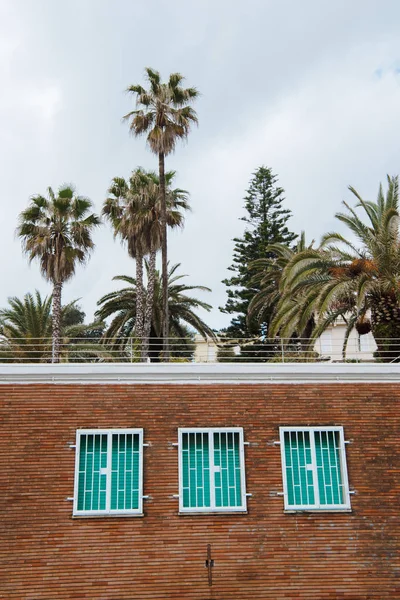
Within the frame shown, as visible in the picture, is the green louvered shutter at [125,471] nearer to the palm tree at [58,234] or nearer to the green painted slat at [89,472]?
the green painted slat at [89,472]

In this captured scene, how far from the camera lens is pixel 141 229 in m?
29.2

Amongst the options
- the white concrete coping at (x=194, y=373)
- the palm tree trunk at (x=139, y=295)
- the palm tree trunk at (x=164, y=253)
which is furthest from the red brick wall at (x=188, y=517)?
the palm tree trunk at (x=139, y=295)

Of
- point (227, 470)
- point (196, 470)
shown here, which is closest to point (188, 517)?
point (196, 470)

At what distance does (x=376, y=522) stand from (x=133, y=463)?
5.07 meters

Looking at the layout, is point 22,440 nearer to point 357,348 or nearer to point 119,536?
point 119,536

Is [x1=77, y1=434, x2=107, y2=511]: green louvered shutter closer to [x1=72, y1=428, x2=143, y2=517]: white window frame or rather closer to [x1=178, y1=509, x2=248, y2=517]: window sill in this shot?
[x1=72, y1=428, x2=143, y2=517]: white window frame

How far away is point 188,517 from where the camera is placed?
14648 mm

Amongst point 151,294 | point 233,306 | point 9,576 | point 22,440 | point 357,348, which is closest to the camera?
point 9,576

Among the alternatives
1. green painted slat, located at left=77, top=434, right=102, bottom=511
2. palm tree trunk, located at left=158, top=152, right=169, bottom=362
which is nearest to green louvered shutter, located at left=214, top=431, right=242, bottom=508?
green painted slat, located at left=77, top=434, right=102, bottom=511

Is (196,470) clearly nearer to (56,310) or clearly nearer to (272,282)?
(56,310)

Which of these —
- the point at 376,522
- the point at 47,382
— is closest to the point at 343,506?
the point at 376,522

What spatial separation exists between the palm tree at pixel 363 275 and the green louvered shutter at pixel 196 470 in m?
6.01

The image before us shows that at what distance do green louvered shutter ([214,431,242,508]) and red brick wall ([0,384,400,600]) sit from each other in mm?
254

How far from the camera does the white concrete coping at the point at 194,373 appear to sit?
15.5 m
